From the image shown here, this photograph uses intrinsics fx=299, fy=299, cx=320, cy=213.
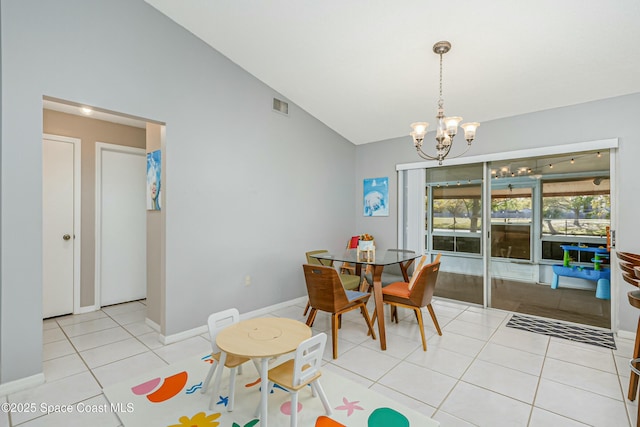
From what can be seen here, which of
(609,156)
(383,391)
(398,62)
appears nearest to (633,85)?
(609,156)

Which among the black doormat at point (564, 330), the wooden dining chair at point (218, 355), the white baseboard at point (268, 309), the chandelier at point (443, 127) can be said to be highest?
the chandelier at point (443, 127)

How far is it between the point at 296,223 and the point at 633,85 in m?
4.08

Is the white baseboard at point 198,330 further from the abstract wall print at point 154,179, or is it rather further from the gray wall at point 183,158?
the abstract wall print at point 154,179

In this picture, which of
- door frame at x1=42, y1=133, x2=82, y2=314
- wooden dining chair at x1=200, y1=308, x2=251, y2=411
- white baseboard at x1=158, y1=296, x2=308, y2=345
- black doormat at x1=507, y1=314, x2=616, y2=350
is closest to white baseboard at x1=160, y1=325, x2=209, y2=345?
white baseboard at x1=158, y1=296, x2=308, y2=345

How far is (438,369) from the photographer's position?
8.39 feet

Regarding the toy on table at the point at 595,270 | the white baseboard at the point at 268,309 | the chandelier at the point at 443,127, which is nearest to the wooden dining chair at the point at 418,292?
the chandelier at the point at 443,127

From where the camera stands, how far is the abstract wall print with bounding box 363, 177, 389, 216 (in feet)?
16.7

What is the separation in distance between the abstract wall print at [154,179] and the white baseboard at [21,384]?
1.70 m

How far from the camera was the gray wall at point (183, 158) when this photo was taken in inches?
88.4

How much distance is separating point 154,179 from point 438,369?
345cm

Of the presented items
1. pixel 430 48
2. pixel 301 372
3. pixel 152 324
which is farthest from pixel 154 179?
pixel 430 48

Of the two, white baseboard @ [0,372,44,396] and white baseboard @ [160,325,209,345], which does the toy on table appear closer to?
white baseboard @ [160,325,209,345]

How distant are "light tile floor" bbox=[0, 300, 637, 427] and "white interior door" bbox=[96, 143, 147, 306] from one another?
2.35 feet

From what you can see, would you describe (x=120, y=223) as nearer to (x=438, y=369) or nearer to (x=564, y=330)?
(x=438, y=369)
